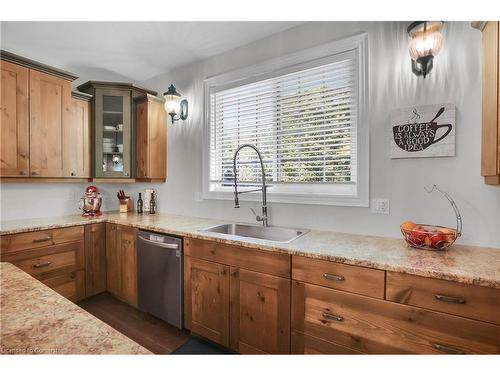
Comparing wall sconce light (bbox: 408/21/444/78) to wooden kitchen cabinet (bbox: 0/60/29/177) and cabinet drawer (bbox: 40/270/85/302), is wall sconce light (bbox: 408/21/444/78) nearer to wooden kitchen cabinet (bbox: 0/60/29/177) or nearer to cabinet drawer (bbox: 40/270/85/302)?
wooden kitchen cabinet (bbox: 0/60/29/177)

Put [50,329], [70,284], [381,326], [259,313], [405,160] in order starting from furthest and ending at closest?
[70,284] < [405,160] < [259,313] < [381,326] < [50,329]

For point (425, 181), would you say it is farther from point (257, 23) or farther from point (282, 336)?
point (257, 23)

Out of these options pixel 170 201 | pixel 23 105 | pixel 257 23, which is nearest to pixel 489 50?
pixel 257 23

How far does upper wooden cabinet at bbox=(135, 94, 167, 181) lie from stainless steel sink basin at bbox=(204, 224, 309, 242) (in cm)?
120

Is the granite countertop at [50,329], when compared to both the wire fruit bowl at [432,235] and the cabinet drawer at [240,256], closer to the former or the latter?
the cabinet drawer at [240,256]

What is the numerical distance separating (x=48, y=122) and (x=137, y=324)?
6.81 feet

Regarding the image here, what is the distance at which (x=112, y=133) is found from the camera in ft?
9.55

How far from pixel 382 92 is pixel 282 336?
1.76 m

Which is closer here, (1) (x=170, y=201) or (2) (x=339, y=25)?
(2) (x=339, y=25)

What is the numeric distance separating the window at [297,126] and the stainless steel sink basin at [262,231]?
270 millimetres

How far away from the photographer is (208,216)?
8.77ft

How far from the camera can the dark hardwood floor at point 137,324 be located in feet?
6.43

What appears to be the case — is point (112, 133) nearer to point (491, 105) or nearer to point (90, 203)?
point (90, 203)

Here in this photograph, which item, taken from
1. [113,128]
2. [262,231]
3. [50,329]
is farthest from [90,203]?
[50,329]
